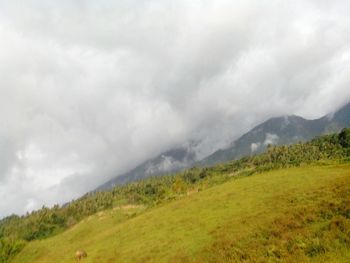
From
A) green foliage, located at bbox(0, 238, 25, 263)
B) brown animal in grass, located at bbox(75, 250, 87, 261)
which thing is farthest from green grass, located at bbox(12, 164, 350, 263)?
green foliage, located at bbox(0, 238, 25, 263)

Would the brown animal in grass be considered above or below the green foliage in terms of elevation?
below

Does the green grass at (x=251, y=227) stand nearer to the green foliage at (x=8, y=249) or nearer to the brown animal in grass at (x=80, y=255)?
the brown animal in grass at (x=80, y=255)

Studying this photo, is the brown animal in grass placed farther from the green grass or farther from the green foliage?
the green foliage

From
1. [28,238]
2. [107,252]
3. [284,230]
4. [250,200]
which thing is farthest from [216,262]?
[28,238]

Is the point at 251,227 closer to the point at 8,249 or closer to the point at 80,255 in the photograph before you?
the point at 80,255

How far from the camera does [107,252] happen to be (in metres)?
48.5

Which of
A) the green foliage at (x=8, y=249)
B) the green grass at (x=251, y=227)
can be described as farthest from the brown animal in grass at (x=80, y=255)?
the green foliage at (x=8, y=249)

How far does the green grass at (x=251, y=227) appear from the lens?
972 inches

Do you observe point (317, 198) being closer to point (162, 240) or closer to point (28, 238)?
point (162, 240)

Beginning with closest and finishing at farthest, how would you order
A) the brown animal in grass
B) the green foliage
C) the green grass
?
the green grass < the brown animal in grass < the green foliage

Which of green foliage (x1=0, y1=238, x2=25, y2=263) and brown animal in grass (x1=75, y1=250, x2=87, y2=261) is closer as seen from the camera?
brown animal in grass (x1=75, y1=250, x2=87, y2=261)

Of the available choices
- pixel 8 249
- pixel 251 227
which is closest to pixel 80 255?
pixel 251 227

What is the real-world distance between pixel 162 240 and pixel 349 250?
25.0 meters

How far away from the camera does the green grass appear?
2469 cm
